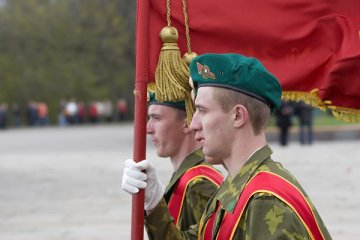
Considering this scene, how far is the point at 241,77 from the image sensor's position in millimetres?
2852

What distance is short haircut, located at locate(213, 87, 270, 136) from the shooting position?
2836 mm

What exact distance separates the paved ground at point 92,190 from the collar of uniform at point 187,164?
4.21 metres

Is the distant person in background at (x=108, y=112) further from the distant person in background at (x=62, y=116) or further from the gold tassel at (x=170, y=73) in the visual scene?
the gold tassel at (x=170, y=73)

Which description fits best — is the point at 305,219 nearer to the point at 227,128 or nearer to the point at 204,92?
the point at 227,128

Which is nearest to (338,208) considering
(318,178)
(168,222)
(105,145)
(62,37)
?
(318,178)

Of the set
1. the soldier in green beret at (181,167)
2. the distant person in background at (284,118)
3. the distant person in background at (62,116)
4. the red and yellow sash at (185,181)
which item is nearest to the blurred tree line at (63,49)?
the distant person in background at (62,116)

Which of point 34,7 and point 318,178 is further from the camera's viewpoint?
point 34,7

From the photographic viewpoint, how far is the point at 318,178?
13312 mm

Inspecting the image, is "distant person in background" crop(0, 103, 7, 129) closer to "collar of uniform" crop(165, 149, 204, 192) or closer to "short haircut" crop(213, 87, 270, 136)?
"collar of uniform" crop(165, 149, 204, 192)

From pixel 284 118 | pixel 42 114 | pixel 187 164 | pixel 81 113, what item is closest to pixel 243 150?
pixel 187 164

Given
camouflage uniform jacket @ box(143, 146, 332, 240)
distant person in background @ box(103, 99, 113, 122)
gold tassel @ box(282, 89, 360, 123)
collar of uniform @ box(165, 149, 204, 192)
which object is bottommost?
distant person in background @ box(103, 99, 113, 122)

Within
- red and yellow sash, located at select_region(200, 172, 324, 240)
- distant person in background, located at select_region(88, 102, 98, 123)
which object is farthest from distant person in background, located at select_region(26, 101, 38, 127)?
red and yellow sash, located at select_region(200, 172, 324, 240)

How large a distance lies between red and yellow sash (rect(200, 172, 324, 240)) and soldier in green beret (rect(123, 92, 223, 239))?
670 millimetres

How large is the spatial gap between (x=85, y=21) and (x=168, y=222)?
1748 inches
